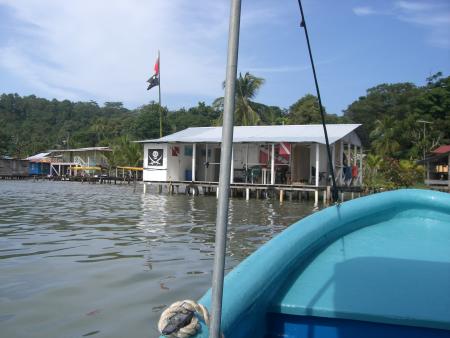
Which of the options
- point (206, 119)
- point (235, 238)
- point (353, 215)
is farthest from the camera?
point (206, 119)


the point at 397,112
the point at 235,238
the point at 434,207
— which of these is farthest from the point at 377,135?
the point at 434,207

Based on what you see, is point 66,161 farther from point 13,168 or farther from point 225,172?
point 225,172

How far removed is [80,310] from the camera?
12.4ft

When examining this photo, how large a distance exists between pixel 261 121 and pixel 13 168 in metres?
28.6

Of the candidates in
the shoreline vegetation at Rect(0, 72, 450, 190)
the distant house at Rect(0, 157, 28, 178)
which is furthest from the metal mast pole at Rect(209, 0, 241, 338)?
the distant house at Rect(0, 157, 28, 178)

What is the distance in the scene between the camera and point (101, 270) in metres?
5.14

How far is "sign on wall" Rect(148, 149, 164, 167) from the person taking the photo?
70.3 feet

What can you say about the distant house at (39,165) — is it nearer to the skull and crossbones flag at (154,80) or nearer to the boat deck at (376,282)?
the skull and crossbones flag at (154,80)

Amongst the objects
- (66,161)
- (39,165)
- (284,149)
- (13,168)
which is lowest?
(13,168)

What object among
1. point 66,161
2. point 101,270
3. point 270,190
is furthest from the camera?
point 66,161

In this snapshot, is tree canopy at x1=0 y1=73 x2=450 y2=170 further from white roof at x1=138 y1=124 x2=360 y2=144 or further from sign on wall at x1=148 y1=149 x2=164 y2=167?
sign on wall at x1=148 y1=149 x2=164 y2=167

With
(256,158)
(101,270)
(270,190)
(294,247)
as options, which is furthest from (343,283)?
(256,158)

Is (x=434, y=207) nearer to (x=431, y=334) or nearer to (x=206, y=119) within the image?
(x=431, y=334)

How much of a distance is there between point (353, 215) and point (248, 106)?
30611 mm
